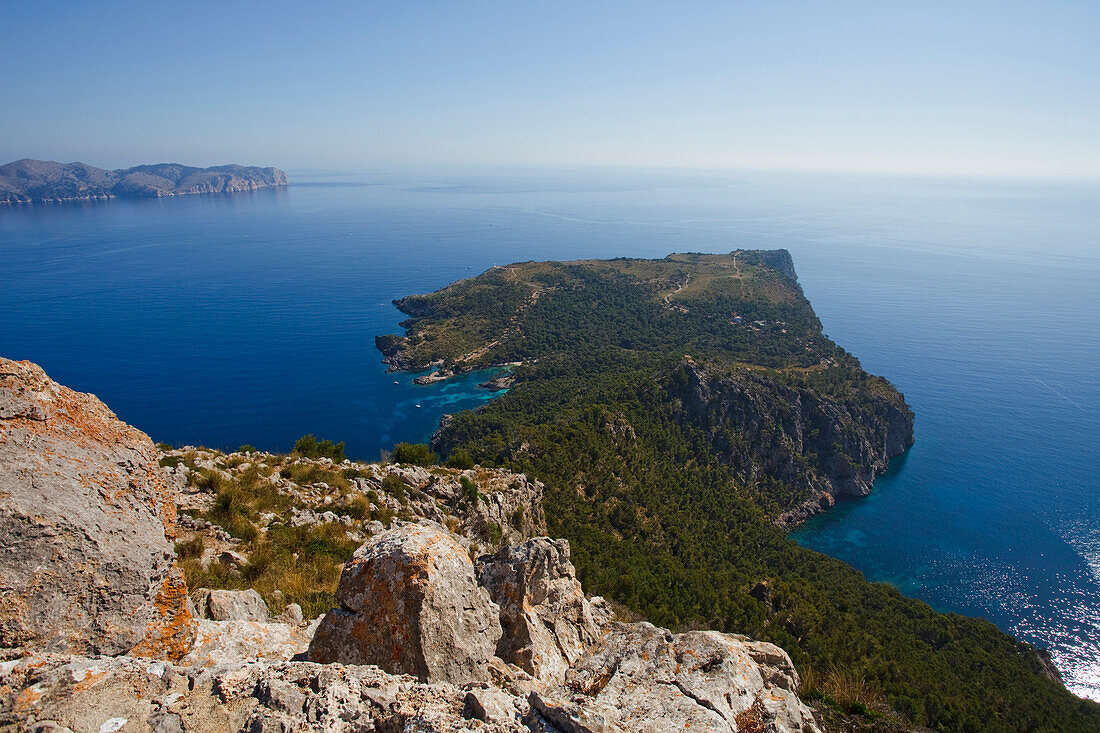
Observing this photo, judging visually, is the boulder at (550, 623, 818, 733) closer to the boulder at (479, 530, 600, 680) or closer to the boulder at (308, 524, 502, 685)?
the boulder at (479, 530, 600, 680)

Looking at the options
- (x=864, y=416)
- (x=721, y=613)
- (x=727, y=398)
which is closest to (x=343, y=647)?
(x=721, y=613)

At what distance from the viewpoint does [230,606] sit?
31.4 ft

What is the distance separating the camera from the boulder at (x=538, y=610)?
375 inches

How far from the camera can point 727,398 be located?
82.1 metres

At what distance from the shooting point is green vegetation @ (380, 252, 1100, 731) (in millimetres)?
36375

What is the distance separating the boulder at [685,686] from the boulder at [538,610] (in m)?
0.59

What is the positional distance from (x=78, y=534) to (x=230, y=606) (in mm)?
4258

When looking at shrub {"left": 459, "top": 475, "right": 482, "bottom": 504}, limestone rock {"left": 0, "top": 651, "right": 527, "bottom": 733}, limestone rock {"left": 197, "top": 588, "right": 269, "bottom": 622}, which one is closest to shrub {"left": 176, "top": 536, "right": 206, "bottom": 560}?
limestone rock {"left": 197, "top": 588, "right": 269, "bottom": 622}

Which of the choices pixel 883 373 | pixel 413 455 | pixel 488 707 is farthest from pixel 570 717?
pixel 883 373

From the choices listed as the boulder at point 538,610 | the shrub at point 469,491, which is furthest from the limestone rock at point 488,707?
the shrub at point 469,491

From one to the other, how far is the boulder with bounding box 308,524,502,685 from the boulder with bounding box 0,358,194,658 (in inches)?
81.7

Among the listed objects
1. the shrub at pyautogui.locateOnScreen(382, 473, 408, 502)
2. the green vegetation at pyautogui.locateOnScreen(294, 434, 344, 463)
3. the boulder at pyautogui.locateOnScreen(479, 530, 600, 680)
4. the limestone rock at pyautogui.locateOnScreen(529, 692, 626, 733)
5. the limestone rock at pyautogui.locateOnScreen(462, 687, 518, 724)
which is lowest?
the shrub at pyautogui.locateOnScreen(382, 473, 408, 502)

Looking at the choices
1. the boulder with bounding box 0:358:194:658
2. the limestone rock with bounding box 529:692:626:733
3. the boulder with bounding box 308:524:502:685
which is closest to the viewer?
the boulder with bounding box 0:358:194:658

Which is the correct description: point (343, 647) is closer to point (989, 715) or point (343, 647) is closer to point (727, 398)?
point (989, 715)
